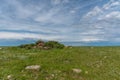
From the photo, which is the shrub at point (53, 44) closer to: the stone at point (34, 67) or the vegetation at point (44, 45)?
the vegetation at point (44, 45)

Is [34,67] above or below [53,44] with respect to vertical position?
below

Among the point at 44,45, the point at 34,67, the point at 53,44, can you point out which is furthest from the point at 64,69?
the point at 44,45

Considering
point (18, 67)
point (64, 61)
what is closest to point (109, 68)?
point (64, 61)

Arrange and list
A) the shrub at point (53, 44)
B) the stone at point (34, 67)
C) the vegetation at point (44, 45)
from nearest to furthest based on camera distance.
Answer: the stone at point (34, 67)
the vegetation at point (44, 45)
the shrub at point (53, 44)

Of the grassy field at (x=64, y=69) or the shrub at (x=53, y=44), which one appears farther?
the shrub at (x=53, y=44)

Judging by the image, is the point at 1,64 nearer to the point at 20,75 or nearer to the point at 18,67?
the point at 18,67

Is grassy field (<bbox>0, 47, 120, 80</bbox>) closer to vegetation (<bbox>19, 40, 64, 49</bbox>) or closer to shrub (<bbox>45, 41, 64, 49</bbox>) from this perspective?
vegetation (<bbox>19, 40, 64, 49</bbox>)

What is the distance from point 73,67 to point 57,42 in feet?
65.7

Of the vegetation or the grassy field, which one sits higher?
the vegetation

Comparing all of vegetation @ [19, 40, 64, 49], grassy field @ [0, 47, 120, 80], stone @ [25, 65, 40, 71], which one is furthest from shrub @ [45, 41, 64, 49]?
stone @ [25, 65, 40, 71]

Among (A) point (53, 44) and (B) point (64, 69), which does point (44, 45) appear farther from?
(B) point (64, 69)

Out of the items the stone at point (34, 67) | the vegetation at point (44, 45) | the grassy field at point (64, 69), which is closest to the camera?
the grassy field at point (64, 69)

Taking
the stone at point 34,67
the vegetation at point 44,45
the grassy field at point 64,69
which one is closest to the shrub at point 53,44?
the vegetation at point 44,45

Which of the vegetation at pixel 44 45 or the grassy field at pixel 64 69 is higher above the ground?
the vegetation at pixel 44 45
